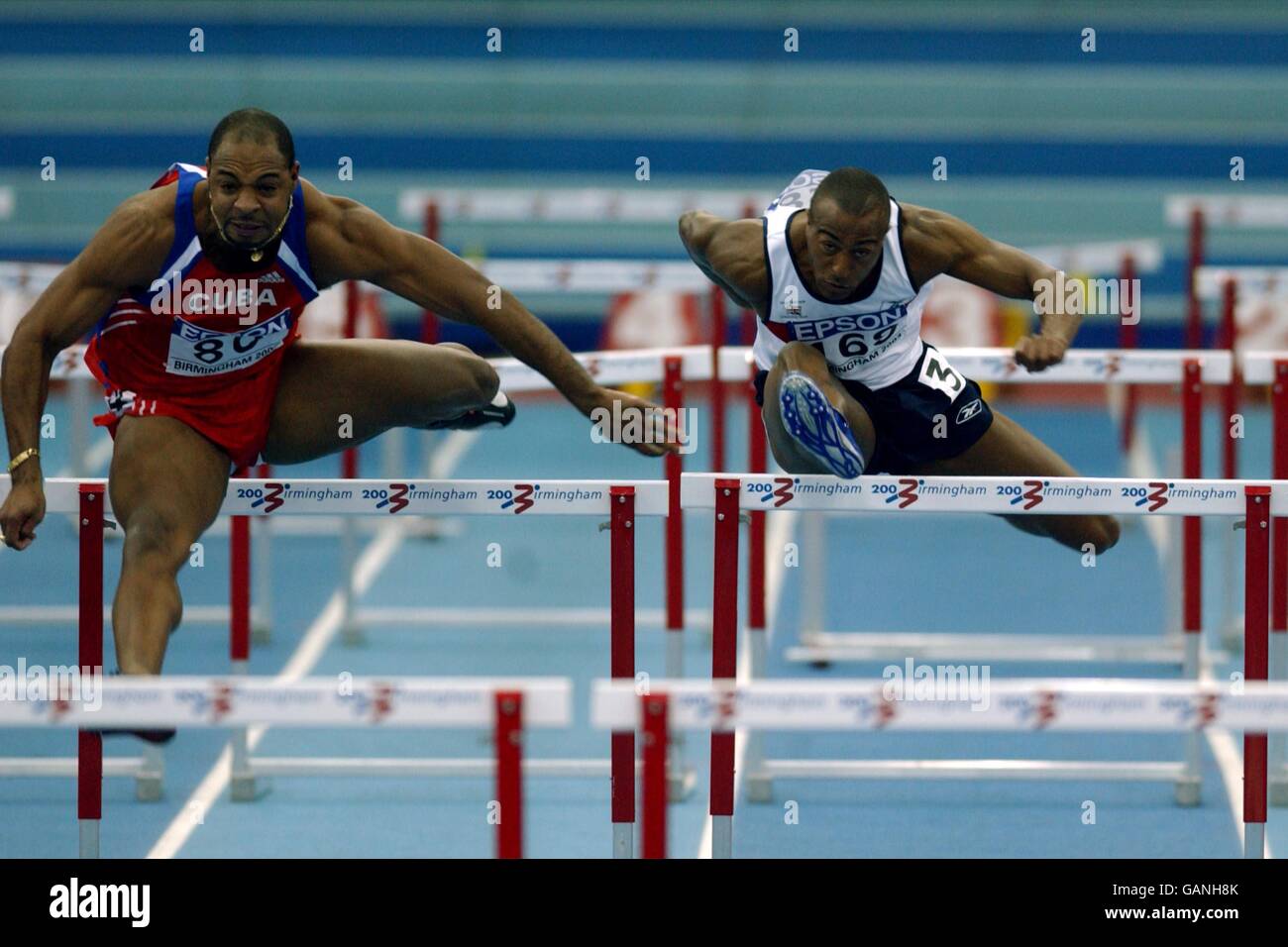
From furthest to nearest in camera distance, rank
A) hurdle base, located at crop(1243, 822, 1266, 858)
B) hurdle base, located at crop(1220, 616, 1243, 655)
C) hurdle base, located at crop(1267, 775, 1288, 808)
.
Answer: hurdle base, located at crop(1220, 616, 1243, 655), hurdle base, located at crop(1267, 775, 1288, 808), hurdle base, located at crop(1243, 822, 1266, 858)

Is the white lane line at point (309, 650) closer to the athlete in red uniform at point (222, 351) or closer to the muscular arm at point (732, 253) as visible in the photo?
the athlete in red uniform at point (222, 351)

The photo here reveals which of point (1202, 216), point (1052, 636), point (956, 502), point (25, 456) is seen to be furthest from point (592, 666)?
point (1202, 216)

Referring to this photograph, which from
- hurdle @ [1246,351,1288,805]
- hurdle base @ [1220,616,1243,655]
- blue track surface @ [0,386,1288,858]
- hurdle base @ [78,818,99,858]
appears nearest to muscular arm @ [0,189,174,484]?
hurdle base @ [78,818,99,858]

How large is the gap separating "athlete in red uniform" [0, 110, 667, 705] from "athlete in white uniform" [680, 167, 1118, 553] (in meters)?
0.48

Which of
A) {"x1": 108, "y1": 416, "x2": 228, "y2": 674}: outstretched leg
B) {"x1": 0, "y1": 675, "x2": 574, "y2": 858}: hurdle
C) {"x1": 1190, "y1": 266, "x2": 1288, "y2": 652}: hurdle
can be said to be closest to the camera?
{"x1": 0, "y1": 675, "x2": 574, "y2": 858}: hurdle

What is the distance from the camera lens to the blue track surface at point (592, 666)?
582 centimetres

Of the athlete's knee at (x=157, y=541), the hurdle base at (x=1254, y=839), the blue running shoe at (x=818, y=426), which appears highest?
the blue running shoe at (x=818, y=426)

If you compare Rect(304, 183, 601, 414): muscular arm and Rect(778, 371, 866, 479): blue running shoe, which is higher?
Rect(304, 183, 601, 414): muscular arm

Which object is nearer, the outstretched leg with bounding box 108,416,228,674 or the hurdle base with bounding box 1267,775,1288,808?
the outstretched leg with bounding box 108,416,228,674

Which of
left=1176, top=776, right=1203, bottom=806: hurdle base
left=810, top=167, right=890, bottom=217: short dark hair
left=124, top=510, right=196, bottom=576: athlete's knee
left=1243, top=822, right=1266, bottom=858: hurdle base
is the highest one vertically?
left=810, top=167, right=890, bottom=217: short dark hair

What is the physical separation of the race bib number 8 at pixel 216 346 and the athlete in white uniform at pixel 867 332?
1176 millimetres

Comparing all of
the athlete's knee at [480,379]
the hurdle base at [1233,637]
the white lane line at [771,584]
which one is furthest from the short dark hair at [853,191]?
the hurdle base at [1233,637]

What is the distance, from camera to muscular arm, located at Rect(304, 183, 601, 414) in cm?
470

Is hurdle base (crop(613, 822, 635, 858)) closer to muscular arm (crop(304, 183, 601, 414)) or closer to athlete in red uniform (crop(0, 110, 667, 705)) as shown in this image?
athlete in red uniform (crop(0, 110, 667, 705))
